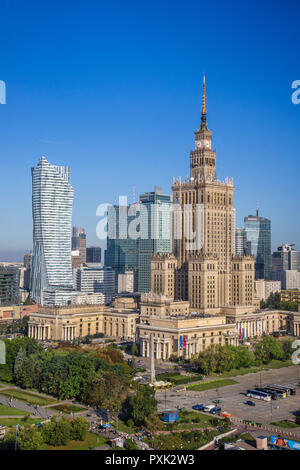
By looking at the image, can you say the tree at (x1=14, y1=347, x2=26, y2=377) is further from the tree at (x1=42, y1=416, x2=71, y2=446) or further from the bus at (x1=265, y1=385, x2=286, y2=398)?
the bus at (x1=265, y1=385, x2=286, y2=398)

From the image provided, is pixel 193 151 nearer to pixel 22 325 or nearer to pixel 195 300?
pixel 195 300

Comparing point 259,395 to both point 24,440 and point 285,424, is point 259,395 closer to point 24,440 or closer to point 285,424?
point 285,424

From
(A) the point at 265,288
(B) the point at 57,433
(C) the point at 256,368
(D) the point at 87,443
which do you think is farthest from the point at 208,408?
(A) the point at 265,288

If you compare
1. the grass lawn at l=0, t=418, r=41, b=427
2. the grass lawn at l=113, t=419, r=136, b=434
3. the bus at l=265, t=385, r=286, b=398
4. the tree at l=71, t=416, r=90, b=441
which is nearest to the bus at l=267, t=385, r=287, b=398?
the bus at l=265, t=385, r=286, b=398

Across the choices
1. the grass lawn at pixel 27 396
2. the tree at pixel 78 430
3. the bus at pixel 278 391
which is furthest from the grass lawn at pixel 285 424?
the grass lawn at pixel 27 396

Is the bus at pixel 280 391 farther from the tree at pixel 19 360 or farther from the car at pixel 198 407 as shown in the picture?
the tree at pixel 19 360

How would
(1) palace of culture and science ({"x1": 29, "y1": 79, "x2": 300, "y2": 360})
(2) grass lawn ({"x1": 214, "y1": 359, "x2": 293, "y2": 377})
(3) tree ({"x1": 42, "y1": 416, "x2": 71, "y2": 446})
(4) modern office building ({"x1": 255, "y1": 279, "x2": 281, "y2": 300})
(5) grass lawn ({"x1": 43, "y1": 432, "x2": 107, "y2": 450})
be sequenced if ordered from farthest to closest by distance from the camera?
(4) modern office building ({"x1": 255, "y1": 279, "x2": 281, "y2": 300})
(1) palace of culture and science ({"x1": 29, "y1": 79, "x2": 300, "y2": 360})
(2) grass lawn ({"x1": 214, "y1": 359, "x2": 293, "y2": 377})
(3) tree ({"x1": 42, "y1": 416, "x2": 71, "y2": 446})
(5) grass lawn ({"x1": 43, "y1": 432, "x2": 107, "y2": 450})
